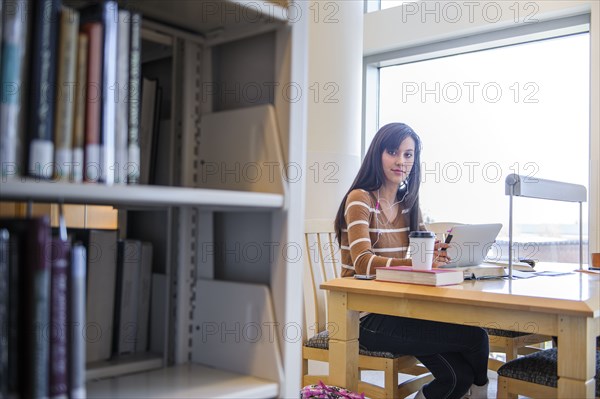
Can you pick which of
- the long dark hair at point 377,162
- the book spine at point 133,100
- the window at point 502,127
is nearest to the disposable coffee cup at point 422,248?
the long dark hair at point 377,162

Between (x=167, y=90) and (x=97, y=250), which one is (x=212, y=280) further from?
(x=167, y=90)

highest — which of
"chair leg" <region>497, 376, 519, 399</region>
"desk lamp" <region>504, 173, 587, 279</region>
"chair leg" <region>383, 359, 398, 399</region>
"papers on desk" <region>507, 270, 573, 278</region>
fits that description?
"desk lamp" <region>504, 173, 587, 279</region>

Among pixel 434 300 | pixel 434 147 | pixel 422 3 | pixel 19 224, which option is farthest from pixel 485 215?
pixel 19 224

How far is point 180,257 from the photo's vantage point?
1259 millimetres

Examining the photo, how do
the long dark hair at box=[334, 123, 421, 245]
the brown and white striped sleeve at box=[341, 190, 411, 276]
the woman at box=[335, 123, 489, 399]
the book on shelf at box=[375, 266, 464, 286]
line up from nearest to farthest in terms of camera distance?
1. the book on shelf at box=[375, 266, 464, 286]
2. the woman at box=[335, 123, 489, 399]
3. the brown and white striped sleeve at box=[341, 190, 411, 276]
4. the long dark hair at box=[334, 123, 421, 245]

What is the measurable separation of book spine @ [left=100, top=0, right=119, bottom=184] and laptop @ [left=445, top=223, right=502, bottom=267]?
133 centimetres

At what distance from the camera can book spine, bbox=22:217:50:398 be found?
0.83 meters

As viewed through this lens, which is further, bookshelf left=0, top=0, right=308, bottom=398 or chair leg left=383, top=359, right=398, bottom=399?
chair leg left=383, top=359, right=398, bottom=399

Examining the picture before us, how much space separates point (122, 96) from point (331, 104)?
2.69 metres

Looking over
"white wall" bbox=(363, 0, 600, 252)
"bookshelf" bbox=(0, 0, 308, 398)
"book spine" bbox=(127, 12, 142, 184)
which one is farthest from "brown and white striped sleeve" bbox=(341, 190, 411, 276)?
"book spine" bbox=(127, 12, 142, 184)

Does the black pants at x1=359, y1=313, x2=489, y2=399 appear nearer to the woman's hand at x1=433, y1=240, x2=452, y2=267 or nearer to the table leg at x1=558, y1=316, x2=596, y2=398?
the woman's hand at x1=433, y1=240, x2=452, y2=267

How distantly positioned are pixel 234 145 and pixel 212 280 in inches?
10.8

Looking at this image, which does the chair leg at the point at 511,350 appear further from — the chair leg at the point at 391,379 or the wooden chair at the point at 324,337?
the chair leg at the point at 391,379

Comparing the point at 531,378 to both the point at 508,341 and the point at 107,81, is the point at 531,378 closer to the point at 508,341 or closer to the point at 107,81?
the point at 508,341
